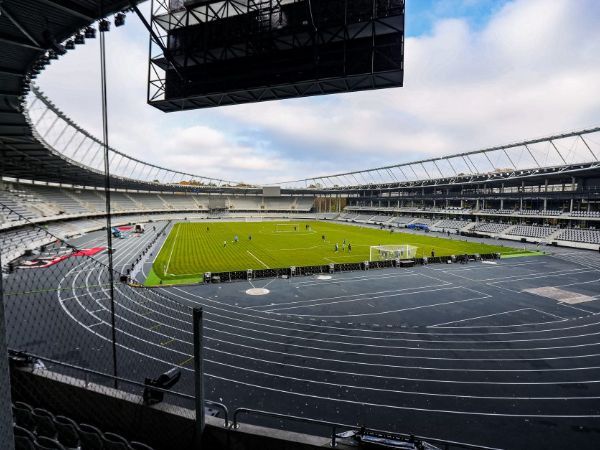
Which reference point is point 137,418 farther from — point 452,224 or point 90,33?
point 452,224

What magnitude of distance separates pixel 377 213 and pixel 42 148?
286 feet

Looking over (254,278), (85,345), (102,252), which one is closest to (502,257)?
(254,278)

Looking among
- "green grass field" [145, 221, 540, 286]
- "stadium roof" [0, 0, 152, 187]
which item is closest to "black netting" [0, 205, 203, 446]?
"green grass field" [145, 221, 540, 286]

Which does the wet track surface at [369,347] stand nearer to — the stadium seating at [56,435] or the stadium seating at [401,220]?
the stadium seating at [56,435]

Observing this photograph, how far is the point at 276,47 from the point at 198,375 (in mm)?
9850

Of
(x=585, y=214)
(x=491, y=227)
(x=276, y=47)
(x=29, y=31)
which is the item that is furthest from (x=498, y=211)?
(x=29, y=31)

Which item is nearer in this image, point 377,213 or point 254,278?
point 254,278

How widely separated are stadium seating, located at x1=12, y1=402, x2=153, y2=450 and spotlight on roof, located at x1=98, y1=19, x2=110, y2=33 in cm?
910

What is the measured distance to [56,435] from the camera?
19.8 ft

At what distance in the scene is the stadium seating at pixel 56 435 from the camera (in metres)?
5.38

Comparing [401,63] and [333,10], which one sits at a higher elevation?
[333,10]

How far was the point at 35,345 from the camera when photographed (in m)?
13.8

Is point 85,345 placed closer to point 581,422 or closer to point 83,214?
point 581,422

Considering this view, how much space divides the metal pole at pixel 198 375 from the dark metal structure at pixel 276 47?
8.54m
